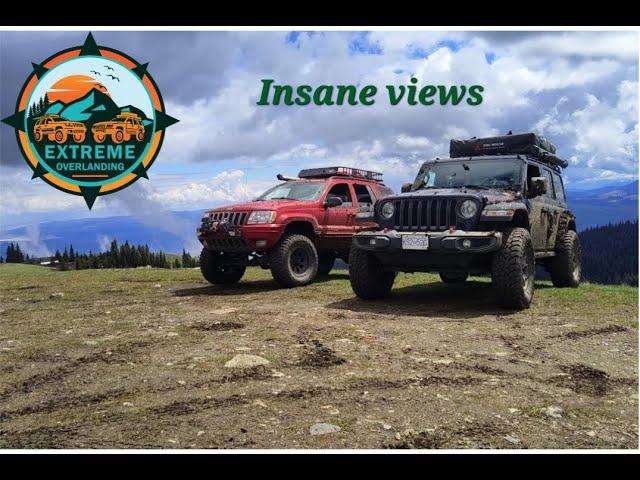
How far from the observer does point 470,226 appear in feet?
25.5

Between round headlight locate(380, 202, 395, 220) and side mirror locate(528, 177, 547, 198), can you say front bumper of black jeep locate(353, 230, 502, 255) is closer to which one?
round headlight locate(380, 202, 395, 220)

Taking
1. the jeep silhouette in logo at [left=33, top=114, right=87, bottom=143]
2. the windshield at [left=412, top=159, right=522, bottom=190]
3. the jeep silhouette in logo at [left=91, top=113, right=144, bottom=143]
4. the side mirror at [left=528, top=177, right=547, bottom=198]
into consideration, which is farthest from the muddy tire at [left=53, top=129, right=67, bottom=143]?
the side mirror at [left=528, top=177, right=547, bottom=198]

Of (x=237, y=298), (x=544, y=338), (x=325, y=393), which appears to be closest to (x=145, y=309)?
(x=237, y=298)

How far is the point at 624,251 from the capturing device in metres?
92.1

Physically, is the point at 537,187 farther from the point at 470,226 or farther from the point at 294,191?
the point at 294,191

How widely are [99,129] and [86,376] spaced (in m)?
3.56

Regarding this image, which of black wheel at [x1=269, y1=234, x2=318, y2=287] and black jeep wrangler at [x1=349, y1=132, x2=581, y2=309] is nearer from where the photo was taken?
black jeep wrangler at [x1=349, y1=132, x2=581, y2=309]

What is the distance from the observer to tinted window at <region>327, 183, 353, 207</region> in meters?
11.8

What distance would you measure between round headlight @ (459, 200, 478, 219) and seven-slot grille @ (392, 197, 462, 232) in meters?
0.10

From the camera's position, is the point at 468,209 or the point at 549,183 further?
the point at 549,183

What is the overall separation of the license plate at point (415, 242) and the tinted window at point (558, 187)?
4.41 meters

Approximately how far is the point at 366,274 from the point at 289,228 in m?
2.63

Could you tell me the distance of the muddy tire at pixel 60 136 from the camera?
23.4ft

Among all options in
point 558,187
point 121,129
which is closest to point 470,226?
point 558,187
